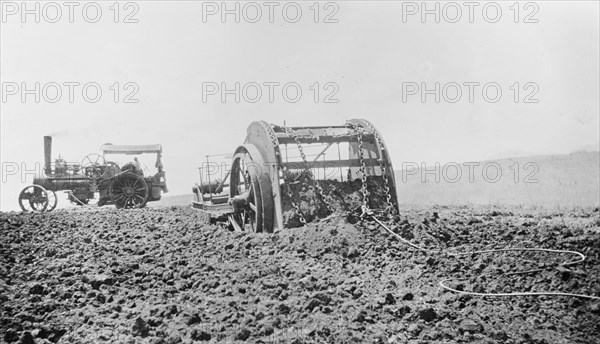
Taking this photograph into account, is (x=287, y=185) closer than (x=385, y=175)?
Yes

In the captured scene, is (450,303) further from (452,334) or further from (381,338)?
(381,338)

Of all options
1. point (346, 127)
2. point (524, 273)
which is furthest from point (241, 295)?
point (346, 127)

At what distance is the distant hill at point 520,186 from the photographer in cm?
1915

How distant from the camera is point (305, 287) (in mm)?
5258

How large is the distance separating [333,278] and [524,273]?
1978 mm

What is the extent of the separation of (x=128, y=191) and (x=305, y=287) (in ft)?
44.4

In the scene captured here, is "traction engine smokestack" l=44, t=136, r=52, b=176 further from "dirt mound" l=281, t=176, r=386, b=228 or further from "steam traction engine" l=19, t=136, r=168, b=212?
"dirt mound" l=281, t=176, r=386, b=228

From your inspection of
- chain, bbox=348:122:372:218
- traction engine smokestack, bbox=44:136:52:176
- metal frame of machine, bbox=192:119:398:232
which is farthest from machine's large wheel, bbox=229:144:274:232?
traction engine smokestack, bbox=44:136:52:176

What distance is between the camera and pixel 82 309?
4840 millimetres

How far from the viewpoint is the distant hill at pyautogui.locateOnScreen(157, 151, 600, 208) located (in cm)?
1915

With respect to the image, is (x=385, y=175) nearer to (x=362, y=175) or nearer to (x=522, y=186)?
(x=362, y=175)

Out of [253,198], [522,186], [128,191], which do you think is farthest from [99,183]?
[522,186]

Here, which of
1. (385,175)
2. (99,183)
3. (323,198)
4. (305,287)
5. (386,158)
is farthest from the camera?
(99,183)

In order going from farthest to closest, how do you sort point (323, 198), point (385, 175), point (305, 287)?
point (385, 175) → point (323, 198) → point (305, 287)
